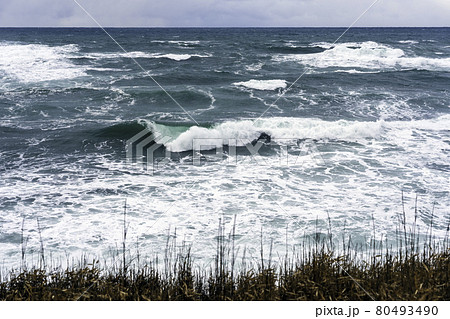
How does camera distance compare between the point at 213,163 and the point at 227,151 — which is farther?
the point at 227,151

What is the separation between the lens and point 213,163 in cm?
1255

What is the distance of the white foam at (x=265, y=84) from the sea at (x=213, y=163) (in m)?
0.17

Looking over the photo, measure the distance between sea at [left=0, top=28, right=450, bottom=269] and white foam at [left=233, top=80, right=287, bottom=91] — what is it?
0.17 m

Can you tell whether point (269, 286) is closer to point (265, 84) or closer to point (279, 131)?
point (279, 131)

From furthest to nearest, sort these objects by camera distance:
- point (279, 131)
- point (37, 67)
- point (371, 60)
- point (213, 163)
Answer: point (371, 60) < point (37, 67) < point (279, 131) < point (213, 163)

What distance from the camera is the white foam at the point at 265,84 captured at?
80.0ft

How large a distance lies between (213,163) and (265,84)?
13.7 metres

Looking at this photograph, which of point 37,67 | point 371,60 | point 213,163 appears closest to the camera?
point 213,163

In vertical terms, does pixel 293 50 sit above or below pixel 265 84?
above

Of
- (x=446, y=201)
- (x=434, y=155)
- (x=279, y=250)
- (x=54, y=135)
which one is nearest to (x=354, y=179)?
(x=446, y=201)

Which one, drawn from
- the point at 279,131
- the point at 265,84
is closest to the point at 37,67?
the point at 265,84

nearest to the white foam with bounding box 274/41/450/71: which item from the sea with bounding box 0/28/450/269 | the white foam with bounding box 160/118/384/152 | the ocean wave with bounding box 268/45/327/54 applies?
the ocean wave with bounding box 268/45/327/54

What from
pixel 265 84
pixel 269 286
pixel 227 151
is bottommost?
pixel 269 286

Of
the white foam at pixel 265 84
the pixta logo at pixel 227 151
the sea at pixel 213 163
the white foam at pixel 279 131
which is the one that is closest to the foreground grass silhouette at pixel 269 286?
the sea at pixel 213 163
